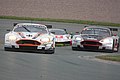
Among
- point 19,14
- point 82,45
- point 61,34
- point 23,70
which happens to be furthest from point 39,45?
point 19,14

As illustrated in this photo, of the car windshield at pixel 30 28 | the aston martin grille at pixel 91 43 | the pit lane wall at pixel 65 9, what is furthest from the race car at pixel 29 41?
the pit lane wall at pixel 65 9

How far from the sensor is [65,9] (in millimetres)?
53000

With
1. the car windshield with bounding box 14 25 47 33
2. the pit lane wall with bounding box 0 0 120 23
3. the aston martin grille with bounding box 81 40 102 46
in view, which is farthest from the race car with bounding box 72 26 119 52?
the pit lane wall with bounding box 0 0 120 23

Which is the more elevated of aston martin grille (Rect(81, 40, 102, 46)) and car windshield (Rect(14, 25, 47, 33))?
car windshield (Rect(14, 25, 47, 33))

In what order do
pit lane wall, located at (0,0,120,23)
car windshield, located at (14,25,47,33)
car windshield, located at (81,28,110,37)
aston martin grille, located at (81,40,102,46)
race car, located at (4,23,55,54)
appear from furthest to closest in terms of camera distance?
Answer: pit lane wall, located at (0,0,120,23) → car windshield, located at (81,28,110,37) → aston martin grille, located at (81,40,102,46) → car windshield, located at (14,25,47,33) → race car, located at (4,23,55,54)

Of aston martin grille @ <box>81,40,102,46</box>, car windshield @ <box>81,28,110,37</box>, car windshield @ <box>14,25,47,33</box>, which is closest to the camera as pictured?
car windshield @ <box>14,25,47,33</box>

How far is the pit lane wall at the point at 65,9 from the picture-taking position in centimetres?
5188

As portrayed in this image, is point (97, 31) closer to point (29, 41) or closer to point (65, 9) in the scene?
point (29, 41)

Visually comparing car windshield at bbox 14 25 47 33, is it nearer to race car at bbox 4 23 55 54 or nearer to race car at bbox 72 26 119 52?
race car at bbox 4 23 55 54

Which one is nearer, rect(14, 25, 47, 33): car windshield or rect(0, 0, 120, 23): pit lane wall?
rect(14, 25, 47, 33): car windshield

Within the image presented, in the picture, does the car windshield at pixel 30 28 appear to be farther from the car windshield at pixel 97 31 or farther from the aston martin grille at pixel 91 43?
the car windshield at pixel 97 31

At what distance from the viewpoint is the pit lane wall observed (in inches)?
2042

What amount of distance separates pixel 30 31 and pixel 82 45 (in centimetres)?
400

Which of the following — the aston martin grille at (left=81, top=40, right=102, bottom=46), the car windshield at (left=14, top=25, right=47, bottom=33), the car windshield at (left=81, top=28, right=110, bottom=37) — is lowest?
the aston martin grille at (left=81, top=40, right=102, bottom=46)
